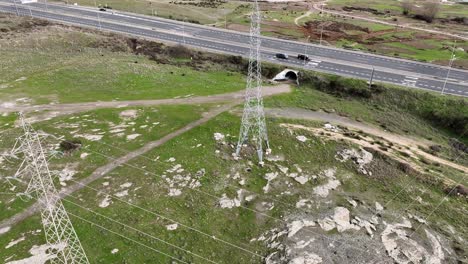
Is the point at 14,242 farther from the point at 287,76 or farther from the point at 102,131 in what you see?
the point at 287,76

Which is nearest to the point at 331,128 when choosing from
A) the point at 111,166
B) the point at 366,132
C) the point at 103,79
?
the point at 366,132

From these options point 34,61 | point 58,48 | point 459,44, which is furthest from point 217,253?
point 459,44

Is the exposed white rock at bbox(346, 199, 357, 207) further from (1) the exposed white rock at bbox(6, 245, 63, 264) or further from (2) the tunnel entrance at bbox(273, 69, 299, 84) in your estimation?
(2) the tunnel entrance at bbox(273, 69, 299, 84)

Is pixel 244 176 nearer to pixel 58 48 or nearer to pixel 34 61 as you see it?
pixel 34 61

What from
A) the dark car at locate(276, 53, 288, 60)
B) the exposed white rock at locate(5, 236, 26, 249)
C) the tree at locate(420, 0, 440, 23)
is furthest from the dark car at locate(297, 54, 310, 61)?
the tree at locate(420, 0, 440, 23)

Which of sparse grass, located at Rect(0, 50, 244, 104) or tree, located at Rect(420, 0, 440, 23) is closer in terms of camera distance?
sparse grass, located at Rect(0, 50, 244, 104)
